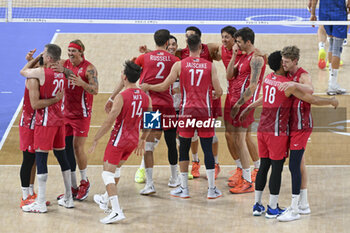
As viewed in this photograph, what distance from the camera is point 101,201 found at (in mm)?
9359

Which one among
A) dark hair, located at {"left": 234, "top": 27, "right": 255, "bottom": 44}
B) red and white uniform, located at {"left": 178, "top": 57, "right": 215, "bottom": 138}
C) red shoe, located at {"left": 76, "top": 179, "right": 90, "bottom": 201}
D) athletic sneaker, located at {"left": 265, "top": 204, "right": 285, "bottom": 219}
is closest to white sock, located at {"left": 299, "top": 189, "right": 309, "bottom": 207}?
athletic sneaker, located at {"left": 265, "top": 204, "right": 285, "bottom": 219}

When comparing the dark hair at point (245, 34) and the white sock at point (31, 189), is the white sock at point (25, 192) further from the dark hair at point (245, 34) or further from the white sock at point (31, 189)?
the dark hair at point (245, 34)

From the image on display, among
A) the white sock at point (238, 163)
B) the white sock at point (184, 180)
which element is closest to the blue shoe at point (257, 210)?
the white sock at point (184, 180)


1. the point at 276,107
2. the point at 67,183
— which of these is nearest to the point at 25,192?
the point at 67,183

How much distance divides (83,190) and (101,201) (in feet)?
1.81

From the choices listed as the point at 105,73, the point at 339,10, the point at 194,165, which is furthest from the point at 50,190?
the point at 339,10

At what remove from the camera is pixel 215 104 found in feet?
33.9

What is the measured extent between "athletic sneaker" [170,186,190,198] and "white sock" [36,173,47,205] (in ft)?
6.77

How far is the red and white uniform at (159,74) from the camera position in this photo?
9930 millimetres

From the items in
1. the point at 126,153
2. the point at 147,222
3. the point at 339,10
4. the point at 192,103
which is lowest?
the point at 147,222

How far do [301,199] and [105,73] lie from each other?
328 inches

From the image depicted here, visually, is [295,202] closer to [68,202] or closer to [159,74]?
[159,74]

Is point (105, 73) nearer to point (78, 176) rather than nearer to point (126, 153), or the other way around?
point (78, 176)

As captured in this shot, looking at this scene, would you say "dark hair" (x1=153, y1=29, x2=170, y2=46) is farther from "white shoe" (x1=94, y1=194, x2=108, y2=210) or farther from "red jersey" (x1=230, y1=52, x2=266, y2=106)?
"white shoe" (x1=94, y1=194, x2=108, y2=210)
